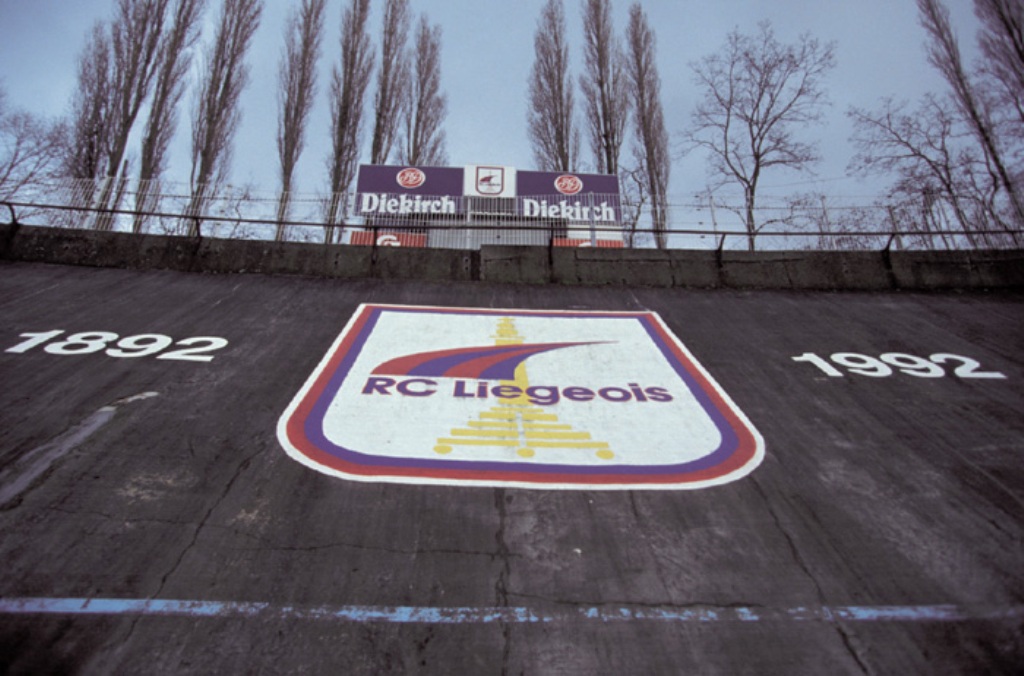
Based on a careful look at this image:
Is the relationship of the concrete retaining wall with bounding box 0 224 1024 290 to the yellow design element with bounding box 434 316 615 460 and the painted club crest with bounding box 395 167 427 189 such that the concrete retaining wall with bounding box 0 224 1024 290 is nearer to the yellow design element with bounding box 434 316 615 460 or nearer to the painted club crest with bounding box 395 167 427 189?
the yellow design element with bounding box 434 316 615 460

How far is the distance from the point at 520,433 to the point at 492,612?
7.61ft

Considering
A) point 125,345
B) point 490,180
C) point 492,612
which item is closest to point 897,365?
Answer: point 492,612

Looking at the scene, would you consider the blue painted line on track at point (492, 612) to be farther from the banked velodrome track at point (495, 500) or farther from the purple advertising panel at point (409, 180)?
the purple advertising panel at point (409, 180)

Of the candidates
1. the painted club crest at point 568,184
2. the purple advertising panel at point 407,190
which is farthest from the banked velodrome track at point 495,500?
the painted club crest at point 568,184

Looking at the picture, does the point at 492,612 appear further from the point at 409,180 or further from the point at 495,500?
the point at 409,180

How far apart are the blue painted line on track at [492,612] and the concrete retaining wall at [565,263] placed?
7873 mm

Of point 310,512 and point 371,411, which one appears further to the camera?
point 371,411

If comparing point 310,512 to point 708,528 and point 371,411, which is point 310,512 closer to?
point 371,411

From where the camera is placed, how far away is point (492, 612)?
350cm

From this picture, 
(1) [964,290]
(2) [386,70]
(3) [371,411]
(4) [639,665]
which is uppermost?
(2) [386,70]

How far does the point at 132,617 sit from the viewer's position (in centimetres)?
329

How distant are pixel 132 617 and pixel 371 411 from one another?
2.96 meters

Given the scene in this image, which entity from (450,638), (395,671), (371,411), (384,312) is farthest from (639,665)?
(384,312)

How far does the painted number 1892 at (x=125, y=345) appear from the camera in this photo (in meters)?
6.99
